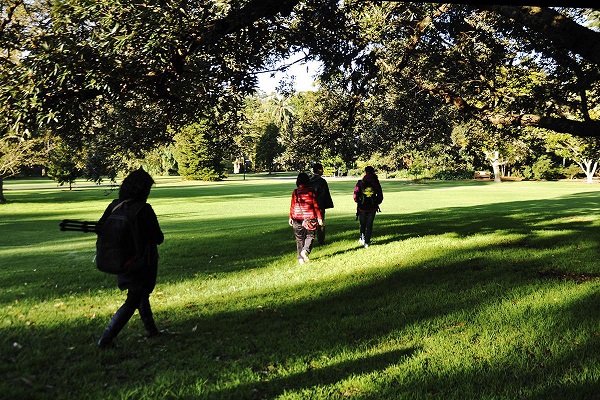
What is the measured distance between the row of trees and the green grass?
9.90 ft

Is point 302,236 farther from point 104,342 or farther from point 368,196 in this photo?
point 104,342

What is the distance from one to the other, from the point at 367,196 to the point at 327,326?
6.40m

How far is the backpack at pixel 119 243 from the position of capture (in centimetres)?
485

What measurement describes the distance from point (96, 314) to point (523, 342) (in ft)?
19.5

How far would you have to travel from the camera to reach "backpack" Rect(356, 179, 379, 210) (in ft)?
38.9

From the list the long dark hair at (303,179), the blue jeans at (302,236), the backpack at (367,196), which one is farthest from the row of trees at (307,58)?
the blue jeans at (302,236)

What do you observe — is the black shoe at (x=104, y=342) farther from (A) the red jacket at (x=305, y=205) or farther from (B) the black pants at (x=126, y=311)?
(A) the red jacket at (x=305, y=205)

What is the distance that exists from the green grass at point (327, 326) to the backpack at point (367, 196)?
3.92ft

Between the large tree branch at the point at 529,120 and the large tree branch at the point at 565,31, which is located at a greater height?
→ the large tree branch at the point at 565,31

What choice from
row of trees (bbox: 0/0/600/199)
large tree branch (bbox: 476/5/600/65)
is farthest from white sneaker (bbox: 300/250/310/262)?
large tree branch (bbox: 476/5/600/65)

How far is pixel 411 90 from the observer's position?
499 inches

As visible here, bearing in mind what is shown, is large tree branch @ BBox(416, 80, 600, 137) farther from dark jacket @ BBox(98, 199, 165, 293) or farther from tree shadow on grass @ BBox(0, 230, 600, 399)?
dark jacket @ BBox(98, 199, 165, 293)

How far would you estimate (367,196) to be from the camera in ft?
39.1

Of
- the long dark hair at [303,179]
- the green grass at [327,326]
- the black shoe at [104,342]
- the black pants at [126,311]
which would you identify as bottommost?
the green grass at [327,326]
